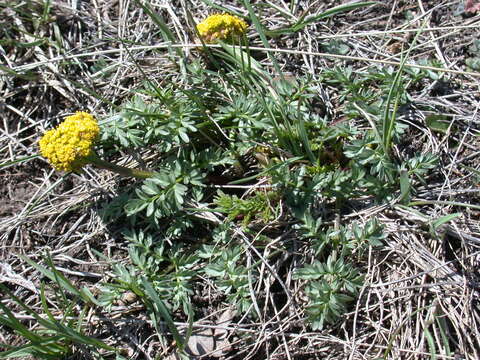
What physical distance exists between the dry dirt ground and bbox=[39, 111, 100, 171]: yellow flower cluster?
230mm

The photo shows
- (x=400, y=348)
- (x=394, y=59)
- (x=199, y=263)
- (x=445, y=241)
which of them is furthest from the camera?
(x=394, y=59)

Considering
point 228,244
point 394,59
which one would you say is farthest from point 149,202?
point 394,59

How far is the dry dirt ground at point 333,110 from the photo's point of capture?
257 centimetres

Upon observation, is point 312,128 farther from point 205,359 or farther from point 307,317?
point 205,359

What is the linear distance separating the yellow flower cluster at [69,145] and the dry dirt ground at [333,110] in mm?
230

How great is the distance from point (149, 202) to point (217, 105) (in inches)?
25.9

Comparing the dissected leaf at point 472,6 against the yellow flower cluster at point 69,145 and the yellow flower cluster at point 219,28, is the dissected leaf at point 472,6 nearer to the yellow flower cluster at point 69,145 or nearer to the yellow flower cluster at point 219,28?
the yellow flower cluster at point 219,28

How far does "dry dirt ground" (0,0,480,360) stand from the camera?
2.57 meters

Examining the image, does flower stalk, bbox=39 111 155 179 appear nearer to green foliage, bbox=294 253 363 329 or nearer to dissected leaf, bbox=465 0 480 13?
green foliage, bbox=294 253 363 329

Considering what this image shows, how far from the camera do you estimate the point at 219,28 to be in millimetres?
3236


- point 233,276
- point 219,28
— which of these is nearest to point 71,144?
point 233,276

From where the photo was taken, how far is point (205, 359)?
270 cm

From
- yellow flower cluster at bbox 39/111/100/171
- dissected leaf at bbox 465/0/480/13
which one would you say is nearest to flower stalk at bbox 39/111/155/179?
yellow flower cluster at bbox 39/111/100/171

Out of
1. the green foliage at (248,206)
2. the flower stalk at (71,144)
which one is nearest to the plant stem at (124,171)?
the flower stalk at (71,144)
